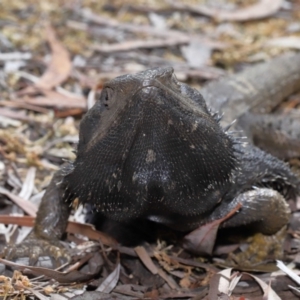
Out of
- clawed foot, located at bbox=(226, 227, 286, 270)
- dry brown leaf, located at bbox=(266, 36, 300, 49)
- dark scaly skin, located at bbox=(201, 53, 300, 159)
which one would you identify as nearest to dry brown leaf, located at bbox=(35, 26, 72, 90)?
dark scaly skin, located at bbox=(201, 53, 300, 159)

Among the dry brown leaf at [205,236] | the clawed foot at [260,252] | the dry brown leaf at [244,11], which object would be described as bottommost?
the clawed foot at [260,252]

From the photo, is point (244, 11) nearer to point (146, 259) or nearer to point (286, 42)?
point (286, 42)

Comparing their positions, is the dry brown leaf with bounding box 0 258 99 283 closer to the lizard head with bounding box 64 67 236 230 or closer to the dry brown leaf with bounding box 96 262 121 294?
the dry brown leaf with bounding box 96 262 121 294

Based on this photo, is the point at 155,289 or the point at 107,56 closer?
the point at 155,289

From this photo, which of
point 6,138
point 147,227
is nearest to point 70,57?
point 6,138

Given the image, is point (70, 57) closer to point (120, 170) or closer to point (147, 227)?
point (147, 227)

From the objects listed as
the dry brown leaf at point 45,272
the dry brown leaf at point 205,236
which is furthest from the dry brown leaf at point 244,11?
the dry brown leaf at point 45,272

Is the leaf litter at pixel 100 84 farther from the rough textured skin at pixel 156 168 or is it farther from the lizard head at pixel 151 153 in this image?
the lizard head at pixel 151 153

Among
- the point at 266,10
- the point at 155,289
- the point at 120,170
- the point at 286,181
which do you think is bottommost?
the point at 155,289

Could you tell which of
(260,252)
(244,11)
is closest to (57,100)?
(260,252)
